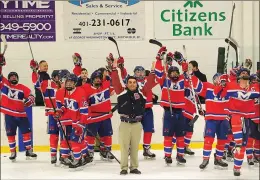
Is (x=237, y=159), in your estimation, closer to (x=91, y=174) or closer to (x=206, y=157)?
(x=206, y=157)

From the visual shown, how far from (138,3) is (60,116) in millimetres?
3814

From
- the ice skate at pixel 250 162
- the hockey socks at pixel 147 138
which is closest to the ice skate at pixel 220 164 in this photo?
the ice skate at pixel 250 162

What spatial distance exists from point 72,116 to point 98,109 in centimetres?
60

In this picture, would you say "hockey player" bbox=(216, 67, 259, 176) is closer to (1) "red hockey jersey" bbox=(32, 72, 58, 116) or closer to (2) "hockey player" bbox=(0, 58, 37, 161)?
(1) "red hockey jersey" bbox=(32, 72, 58, 116)

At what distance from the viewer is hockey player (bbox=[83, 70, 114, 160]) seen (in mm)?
6379

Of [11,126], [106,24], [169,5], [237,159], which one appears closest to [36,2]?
[106,24]

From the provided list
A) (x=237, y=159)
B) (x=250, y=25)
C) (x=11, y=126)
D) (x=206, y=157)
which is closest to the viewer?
(x=237, y=159)

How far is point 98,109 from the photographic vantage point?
21.2 ft

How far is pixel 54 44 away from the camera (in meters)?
9.22

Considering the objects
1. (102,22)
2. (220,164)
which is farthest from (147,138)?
(102,22)

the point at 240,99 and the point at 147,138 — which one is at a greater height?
the point at 240,99

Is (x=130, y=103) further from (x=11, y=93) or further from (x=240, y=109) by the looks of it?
(x=11, y=93)

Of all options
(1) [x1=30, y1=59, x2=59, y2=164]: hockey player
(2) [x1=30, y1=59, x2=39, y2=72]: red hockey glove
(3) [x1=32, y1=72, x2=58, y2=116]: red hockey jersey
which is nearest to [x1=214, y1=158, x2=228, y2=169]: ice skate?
(1) [x1=30, y1=59, x2=59, y2=164]: hockey player

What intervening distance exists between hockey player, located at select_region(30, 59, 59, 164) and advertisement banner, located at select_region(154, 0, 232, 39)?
3049mm
